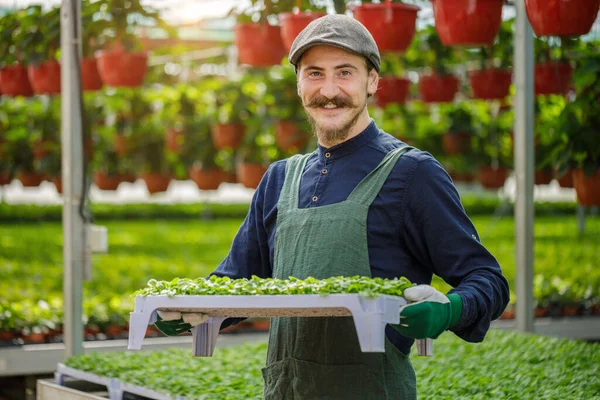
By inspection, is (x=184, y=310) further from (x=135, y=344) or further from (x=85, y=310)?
(x=85, y=310)

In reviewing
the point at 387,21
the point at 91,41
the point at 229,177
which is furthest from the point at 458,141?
the point at 387,21

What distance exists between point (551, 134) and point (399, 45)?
1.23 m

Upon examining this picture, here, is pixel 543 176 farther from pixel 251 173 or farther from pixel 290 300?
pixel 290 300

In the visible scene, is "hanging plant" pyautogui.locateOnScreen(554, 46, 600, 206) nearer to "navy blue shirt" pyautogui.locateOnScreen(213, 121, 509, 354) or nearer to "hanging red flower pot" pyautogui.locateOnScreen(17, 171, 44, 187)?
"navy blue shirt" pyautogui.locateOnScreen(213, 121, 509, 354)

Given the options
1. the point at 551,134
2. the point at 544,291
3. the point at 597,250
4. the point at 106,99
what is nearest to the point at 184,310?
the point at 551,134

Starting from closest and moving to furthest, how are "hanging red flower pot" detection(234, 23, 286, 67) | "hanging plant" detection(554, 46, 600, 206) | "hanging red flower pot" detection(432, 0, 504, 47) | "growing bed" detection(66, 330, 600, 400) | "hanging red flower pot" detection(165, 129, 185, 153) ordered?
"growing bed" detection(66, 330, 600, 400)
"hanging red flower pot" detection(432, 0, 504, 47)
"hanging plant" detection(554, 46, 600, 206)
"hanging red flower pot" detection(234, 23, 286, 67)
"hanging red flower pot" detection(165, 129, 185, 153)

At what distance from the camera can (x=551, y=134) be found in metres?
5.07

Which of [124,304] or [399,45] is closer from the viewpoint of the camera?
[399,45]

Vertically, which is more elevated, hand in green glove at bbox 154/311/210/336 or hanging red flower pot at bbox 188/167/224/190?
hanging red flower pot at bbox 188/167/224/190

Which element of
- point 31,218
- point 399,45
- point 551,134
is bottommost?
point 31,218

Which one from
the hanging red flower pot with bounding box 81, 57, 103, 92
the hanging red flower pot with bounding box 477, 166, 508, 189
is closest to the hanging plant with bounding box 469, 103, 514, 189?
the hanging red flower pot with bounding box 477, 166, 508, 189

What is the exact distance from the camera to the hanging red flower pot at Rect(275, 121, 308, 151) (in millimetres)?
6918

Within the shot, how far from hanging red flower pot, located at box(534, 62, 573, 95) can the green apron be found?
11.4ft

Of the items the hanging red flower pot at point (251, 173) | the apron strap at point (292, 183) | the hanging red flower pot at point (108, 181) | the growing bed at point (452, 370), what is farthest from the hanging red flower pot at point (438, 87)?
the apron strap at point (292, 183)
